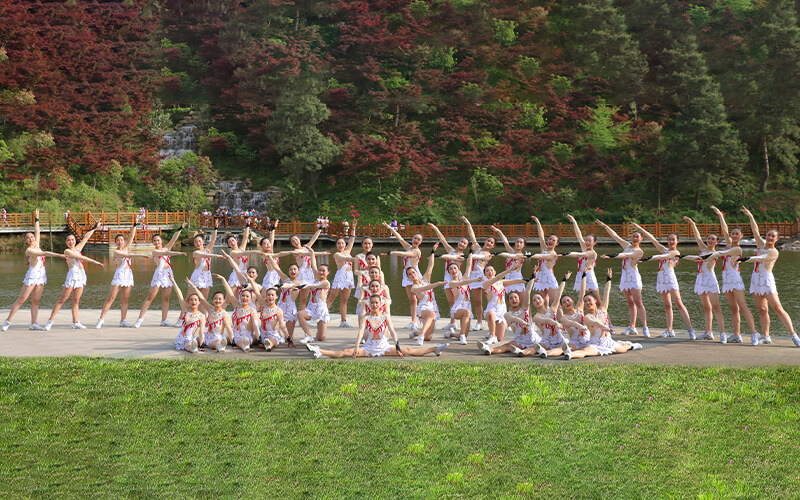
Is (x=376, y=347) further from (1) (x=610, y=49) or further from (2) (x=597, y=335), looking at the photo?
(1) (x=610, y=49)

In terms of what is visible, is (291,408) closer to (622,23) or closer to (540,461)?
(540,461)

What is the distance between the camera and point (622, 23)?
52281 millimetres

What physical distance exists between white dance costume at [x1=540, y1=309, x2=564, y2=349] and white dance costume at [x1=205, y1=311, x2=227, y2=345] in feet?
15.2

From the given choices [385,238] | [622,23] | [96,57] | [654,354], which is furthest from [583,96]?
[654,354]

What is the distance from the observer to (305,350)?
10719 millimetres

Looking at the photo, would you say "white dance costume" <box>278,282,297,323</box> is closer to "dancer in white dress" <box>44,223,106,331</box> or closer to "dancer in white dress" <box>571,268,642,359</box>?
"dancer in white dress" <box>44,223,106,331</box>

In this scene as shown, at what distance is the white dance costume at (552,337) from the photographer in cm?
1035

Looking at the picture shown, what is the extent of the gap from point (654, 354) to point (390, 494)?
523 cm

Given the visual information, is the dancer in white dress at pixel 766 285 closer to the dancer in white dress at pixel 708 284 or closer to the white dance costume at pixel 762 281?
the white dance costume at pixel 762 281

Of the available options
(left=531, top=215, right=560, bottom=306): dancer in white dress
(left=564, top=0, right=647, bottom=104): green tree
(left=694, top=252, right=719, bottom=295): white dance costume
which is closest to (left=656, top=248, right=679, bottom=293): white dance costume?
(left=694, top=252, right=719, bottom=295): white dance costume

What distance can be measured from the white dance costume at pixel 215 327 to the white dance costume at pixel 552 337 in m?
4.64

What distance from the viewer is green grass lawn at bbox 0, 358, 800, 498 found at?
6.79 metres

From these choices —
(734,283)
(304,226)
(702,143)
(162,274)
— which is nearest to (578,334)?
(734,283)

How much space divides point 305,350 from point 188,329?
1725 millimetres
